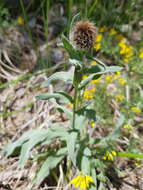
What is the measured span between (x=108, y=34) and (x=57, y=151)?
1.61 meters

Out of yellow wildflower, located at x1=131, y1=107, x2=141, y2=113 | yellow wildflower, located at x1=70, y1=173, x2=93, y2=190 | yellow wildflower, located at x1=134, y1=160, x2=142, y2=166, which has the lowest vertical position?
yellow wildflower, located at x1=70, y1=173, x2=93, y2=190

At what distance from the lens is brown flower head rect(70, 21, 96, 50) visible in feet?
5.03

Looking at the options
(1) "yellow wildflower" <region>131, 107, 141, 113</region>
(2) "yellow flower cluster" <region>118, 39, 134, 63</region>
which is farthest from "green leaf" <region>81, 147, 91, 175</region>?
(2) "yellow flower cluster" <region>118, 39, 134, 63</region>

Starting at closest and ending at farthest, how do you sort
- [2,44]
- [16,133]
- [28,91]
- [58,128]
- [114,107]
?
[58,128] → [16,133] → [114,107] → [28,91] → [2,44]

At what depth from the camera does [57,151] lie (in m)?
2.13

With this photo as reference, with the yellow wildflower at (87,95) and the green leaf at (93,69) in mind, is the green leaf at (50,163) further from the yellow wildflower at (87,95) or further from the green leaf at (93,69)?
the green leaf at (93,69)

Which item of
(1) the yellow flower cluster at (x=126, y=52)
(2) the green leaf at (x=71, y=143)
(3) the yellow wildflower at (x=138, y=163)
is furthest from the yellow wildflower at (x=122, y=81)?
(2) the green leaf at (x=71, y=143)

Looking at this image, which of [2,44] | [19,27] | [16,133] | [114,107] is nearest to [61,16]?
[19,27]

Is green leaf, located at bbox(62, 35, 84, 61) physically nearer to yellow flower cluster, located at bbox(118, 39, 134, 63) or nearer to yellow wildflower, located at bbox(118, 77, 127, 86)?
Result: yellow wildflower, located at bbox(118, 77, 127, 86)

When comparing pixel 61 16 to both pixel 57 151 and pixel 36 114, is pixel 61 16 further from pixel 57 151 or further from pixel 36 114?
pixel 57 151

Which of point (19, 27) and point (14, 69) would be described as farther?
point (19, 27)

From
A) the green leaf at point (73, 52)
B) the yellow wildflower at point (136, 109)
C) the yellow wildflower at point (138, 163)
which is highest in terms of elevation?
the green leaf at point (73, 52)

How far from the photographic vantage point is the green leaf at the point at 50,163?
2.00 m

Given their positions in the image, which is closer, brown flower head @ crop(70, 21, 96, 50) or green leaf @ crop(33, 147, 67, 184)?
brown flower head @ crop(70, 21, 96, 50)
